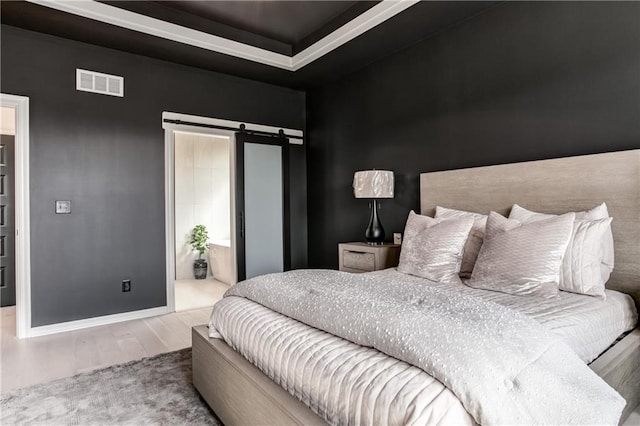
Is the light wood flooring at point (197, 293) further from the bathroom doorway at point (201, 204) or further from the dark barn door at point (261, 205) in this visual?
the dark barn door at point (261, 205)

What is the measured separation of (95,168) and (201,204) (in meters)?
2.79

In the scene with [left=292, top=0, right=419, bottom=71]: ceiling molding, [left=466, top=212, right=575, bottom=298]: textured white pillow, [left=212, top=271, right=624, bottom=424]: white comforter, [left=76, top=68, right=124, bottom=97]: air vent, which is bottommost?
[left=212, top=271, right=624, bottom=424]: white comforter

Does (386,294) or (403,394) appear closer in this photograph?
(403,394)

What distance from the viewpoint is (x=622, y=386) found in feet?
5.53

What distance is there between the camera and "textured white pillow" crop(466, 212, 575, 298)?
1.93m

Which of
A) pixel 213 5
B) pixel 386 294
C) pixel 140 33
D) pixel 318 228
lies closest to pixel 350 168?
pixel 318 228

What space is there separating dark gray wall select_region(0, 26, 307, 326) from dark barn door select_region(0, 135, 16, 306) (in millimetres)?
1444

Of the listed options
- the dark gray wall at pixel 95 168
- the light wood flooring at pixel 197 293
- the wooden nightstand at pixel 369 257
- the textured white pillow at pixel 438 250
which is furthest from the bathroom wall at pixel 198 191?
the textured white pillow at pixel 438 250

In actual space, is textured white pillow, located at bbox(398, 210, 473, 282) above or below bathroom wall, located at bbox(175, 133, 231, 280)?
below

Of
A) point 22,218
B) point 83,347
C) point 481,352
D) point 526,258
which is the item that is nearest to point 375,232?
point 526,258

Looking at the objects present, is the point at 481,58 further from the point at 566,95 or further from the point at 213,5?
the point at 213,5

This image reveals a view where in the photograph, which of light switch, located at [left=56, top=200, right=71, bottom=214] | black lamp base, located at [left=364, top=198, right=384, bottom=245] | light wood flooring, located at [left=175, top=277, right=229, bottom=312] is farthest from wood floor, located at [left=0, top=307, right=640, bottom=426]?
black lamp base, located at [left=364, top=198, right=384, bottom=245]

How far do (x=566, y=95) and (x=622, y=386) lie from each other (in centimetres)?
182

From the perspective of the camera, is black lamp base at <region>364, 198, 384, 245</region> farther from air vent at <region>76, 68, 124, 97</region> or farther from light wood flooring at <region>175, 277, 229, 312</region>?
air vent at <region>76, 68, 124, 97</region>
